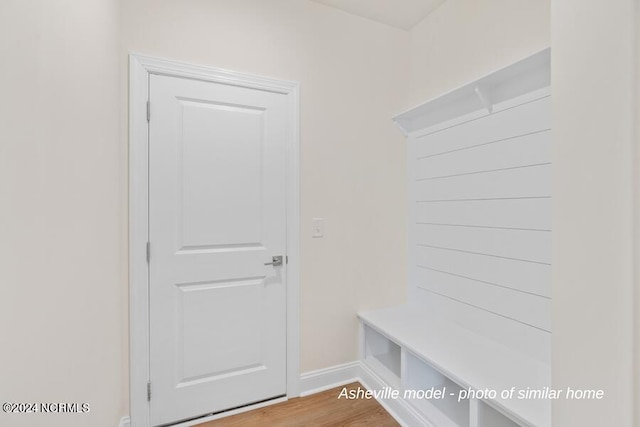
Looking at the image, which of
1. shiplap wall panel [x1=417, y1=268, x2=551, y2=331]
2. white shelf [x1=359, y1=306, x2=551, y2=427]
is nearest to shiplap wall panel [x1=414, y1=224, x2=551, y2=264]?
shiplap wall panel [x1=417, y1=268, x2=551, y2=331]

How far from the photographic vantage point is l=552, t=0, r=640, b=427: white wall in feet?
2.20

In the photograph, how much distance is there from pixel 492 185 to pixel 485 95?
525mm

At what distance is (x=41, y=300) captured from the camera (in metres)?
0.80

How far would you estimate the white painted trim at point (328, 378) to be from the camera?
2057mm

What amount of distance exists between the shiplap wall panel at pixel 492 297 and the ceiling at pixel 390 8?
1902 millimetres

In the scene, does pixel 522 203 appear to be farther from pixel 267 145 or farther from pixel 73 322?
pixel 73 322

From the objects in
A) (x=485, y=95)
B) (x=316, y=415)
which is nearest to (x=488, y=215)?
(x=485, y=95)

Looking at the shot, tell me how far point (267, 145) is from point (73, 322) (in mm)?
1331

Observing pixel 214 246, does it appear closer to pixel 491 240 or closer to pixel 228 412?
pixel 228 412

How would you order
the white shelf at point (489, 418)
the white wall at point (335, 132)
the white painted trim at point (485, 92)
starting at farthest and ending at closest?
1. the white wall at point (335, 132)
2. the white painted trim at point (485, 92)
3. the white shelf at point (489, 418)

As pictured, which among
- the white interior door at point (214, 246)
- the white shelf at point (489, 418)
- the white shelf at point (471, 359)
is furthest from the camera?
the white interior door at point (214, 246)

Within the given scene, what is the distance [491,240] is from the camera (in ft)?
5.90

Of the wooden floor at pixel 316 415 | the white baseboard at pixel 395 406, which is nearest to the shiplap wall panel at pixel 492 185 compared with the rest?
the white baseboard at pixel 395 406

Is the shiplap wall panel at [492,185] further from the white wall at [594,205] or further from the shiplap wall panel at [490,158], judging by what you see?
Answer: the white wall at [594,205]
